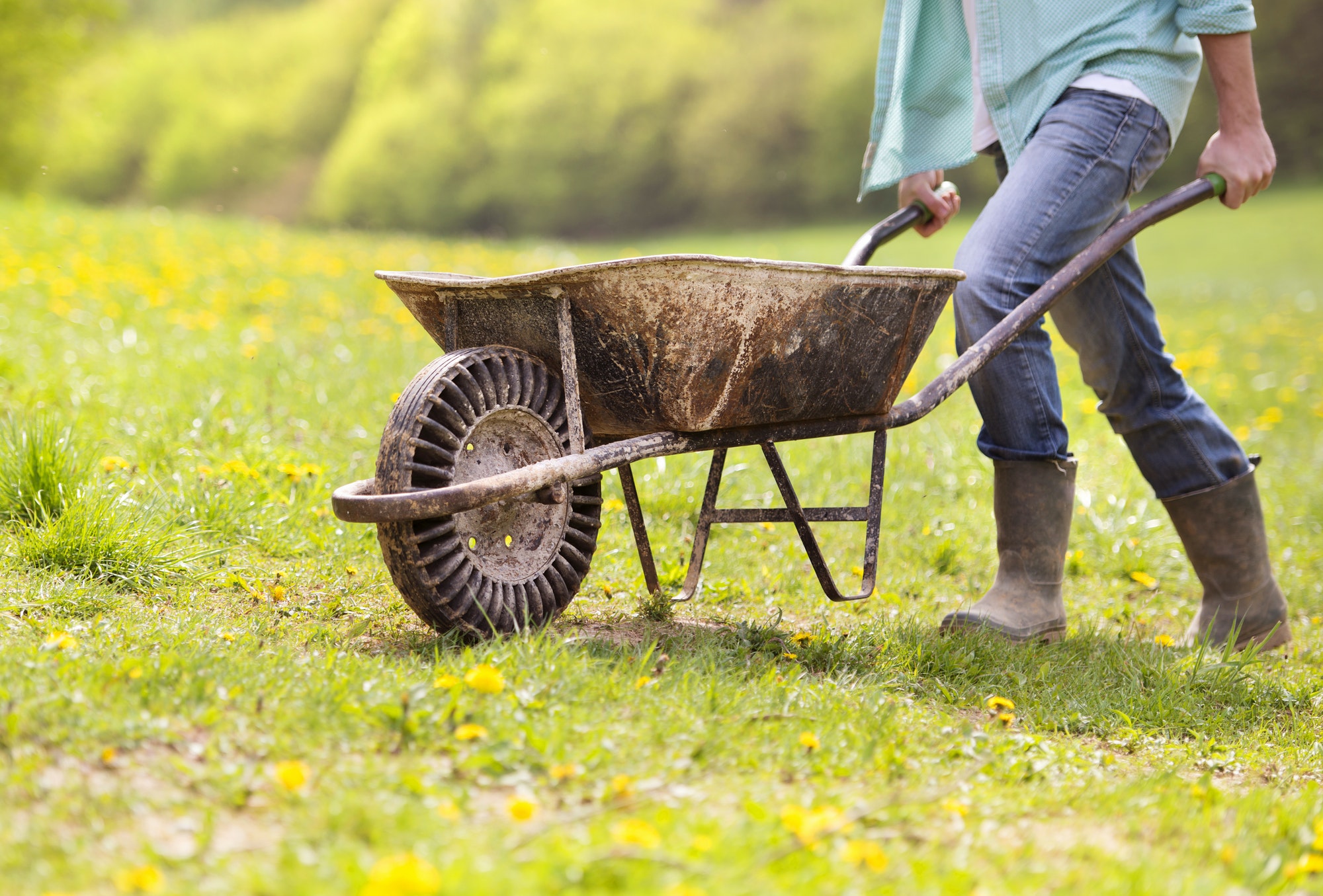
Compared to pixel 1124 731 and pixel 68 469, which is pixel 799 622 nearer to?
pixel 1124 731

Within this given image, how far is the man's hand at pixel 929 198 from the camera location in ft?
10.2

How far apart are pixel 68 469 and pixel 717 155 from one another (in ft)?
85.6

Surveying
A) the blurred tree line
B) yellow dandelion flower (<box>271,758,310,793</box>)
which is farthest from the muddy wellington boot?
the blurred tree line

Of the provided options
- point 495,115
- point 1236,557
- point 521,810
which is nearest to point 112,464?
point 521,810

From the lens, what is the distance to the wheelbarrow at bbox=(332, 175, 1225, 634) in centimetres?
204

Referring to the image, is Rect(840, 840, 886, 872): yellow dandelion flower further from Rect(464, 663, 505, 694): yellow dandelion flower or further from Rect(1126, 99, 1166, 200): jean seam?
Rect(1126, 99, 1166, 200): jean seam

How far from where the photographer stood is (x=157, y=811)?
138 centimetres

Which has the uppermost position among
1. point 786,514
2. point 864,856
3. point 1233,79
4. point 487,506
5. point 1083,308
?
point 1233,79

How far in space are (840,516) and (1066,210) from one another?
0.94 metres

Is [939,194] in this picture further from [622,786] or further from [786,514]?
[622,786]

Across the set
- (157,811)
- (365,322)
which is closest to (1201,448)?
(157,811)

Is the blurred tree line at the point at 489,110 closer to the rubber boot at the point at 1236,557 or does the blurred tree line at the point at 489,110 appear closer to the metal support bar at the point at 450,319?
the rubber boot at the point at 1236,557

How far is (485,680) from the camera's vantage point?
5.73ft

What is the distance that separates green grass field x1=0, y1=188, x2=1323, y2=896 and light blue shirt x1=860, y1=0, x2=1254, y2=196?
1368mm
